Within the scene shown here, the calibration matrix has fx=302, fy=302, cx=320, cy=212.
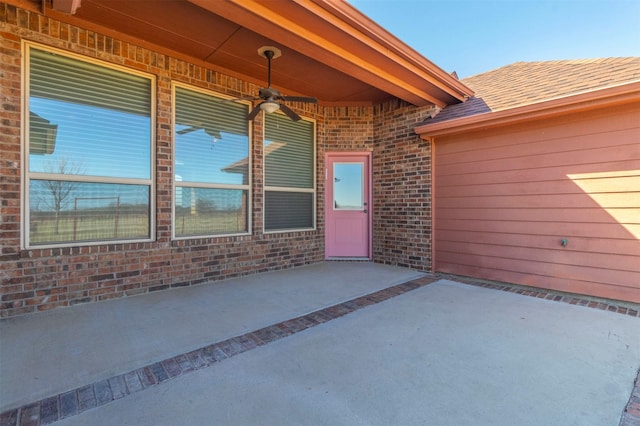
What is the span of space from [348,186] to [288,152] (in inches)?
53.1

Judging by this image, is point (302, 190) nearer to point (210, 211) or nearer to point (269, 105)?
point (210, 211)

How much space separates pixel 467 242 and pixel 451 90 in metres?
2.33

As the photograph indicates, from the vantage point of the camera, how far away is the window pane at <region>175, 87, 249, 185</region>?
13.2 ft

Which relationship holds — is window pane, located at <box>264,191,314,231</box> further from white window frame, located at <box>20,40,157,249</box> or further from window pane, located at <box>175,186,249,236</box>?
white window frame, located at <box>20,40,157,249</box>

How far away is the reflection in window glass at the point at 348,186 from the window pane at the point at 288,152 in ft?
1.83

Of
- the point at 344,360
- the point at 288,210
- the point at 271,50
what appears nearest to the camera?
the point at 344,360

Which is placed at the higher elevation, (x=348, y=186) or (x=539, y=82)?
(x=539, y=82)

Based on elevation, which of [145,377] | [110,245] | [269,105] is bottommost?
[145,377]

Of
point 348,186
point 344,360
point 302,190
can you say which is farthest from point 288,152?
point 344,360

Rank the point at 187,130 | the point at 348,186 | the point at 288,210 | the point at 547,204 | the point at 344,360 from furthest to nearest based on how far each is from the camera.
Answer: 1. the point at 348,186
2. the point at 288,210
3. the point at 187,130
4. the point at 547,204
5. the point at 344,360

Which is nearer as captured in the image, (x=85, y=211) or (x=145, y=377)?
(x=145, y=377)

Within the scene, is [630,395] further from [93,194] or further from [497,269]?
[93,194]

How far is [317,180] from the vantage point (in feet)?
18.4

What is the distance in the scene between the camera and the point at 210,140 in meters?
4.27
